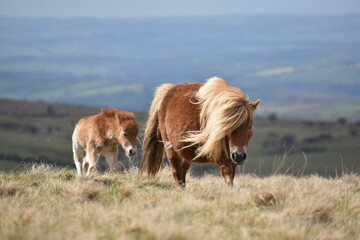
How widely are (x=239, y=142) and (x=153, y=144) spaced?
117 inches

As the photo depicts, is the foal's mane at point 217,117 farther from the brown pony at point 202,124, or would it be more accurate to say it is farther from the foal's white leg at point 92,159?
the foal's white leg at point 92,159

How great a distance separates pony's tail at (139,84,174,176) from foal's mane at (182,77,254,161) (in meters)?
1.70

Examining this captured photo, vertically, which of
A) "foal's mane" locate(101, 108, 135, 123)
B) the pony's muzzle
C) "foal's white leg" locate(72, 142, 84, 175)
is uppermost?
the pony's muzzle

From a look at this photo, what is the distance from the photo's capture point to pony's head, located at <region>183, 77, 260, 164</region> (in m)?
9.60

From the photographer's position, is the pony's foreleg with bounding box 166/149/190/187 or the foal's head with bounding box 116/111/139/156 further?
the foal's head with bounding box 116/111/139/156

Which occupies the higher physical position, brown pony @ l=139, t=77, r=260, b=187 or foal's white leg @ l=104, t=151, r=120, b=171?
brown pony @ l=139, t=77, r=260, b=187

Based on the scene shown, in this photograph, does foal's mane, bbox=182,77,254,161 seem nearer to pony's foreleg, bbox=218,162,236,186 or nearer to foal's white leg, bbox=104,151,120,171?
pony's foreleg, bbox=218,162,236,186

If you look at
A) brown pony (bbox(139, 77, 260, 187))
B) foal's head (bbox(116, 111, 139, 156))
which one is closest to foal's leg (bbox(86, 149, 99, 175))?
foal's head (bbox(116, 111, 139, 156))

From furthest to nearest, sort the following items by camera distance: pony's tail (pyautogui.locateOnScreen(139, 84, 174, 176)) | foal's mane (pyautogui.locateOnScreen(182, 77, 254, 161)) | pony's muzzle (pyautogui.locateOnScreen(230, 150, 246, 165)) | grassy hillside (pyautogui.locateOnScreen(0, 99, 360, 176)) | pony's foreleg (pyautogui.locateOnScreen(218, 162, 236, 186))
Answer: grassy hillside (pyautogui.locateOnScreen(0, 99, 360, 176)) → pony's tail (pyautogui.locateOnScreen(139, 84, 174, 176)) → pony's foreleg (pyautogui.locateOnScreen(218, 162, 236, 186)) → foal's mane (pyautogui.locateOnScreen(182, 77, 254, 161)) → pony's muzzle (pyautogui.locateOnScreen(230, 150, 246, 165))

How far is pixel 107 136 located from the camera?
13805 mm

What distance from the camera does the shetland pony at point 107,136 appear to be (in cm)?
1361

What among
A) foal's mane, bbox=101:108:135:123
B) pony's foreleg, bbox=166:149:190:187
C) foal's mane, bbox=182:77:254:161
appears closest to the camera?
foal's mane, bbox=182:77:254:161

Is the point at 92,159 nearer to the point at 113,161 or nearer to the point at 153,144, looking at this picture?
the point at 113,161

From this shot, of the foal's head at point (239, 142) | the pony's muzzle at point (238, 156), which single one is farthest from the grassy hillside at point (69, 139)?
the pony's muzzle at point (238, 156)
